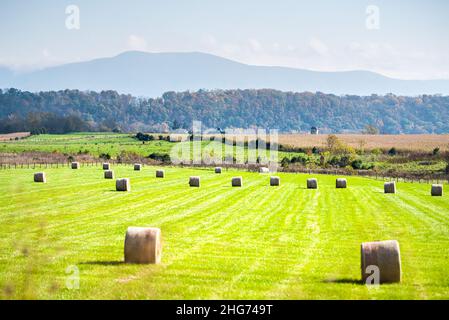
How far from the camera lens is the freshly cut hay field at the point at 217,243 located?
614 inches

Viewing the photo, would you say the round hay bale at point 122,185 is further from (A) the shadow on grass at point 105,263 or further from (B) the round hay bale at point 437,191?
(A) the shadow on grass at point 105,263

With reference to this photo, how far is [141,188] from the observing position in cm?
5022

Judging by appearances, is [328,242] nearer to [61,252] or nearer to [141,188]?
[61,252]

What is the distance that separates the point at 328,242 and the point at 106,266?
376 inches

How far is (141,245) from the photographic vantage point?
1808 cm

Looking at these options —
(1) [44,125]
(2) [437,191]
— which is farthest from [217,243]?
(1) [44,125]

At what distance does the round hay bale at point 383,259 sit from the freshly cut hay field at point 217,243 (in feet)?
1.20

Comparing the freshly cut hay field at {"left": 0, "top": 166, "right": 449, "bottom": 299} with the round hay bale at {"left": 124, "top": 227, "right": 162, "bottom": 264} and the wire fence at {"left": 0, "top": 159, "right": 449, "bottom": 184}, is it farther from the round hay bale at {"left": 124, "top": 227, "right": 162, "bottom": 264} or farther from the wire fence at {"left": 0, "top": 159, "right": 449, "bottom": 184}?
the wire fence at {"left": 0, "top": 159, "right": 449, "bottom": 184}

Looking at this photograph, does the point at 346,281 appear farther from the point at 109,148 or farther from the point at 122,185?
the point at 109,148

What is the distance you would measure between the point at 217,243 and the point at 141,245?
6.08 meters

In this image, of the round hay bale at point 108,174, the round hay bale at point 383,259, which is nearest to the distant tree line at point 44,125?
the round hay bale at point 108,174

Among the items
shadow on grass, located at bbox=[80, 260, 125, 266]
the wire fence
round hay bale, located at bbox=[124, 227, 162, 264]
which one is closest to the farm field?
the wire fence

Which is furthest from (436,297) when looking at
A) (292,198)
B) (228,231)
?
(292,198)

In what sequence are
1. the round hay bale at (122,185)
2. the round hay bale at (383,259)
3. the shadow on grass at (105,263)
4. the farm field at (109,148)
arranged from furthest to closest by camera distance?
the farm field at (109,148) < the round hay bale at (122,185) < the shadow on grass at (105,263) < the round hay bale at (383,259)
